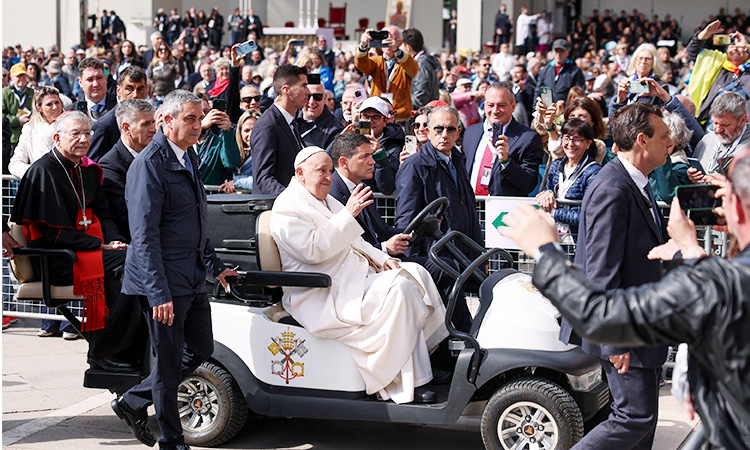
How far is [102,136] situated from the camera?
6668 mm

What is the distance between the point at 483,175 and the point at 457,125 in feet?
4.05

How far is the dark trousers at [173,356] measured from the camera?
489 centimetres

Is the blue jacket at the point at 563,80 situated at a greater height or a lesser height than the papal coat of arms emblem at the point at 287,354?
greater

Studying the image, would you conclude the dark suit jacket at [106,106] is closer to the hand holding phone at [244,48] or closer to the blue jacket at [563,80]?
the hand holding phone at [244,48]

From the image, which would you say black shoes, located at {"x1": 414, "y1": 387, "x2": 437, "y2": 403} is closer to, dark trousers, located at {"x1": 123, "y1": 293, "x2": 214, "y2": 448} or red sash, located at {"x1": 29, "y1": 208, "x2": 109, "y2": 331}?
dark trousers, located at {"x1": 123, "y1": 293, "x2": 214, "y2": 448}

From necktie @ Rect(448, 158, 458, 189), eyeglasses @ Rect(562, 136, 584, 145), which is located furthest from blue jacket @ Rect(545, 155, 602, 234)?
necktie @ Rect(448, 158, 458, 189)

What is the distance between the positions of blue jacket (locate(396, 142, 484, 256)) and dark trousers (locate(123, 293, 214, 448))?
1.68 metres

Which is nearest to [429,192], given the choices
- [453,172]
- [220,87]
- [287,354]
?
[453,172]

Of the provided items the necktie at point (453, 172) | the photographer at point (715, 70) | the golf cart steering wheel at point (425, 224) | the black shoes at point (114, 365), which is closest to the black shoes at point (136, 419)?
the black shoes at point (114, 365)

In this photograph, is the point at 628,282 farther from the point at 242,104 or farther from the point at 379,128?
the point at 242,104

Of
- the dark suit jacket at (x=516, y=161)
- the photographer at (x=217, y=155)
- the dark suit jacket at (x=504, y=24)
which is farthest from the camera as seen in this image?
the dark suit jacket at (x=504, y=24)

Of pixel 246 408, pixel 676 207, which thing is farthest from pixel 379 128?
pixel 676 207

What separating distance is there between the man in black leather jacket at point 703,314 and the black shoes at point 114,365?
350cm

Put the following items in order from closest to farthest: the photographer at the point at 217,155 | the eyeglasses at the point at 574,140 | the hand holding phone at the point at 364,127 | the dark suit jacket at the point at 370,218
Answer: the dark suit jacket at the point at 370,218, the eyeglasses at the point at 574,140, the hand holding phone at the point at 364,127, the photographer at the point at 217,155
